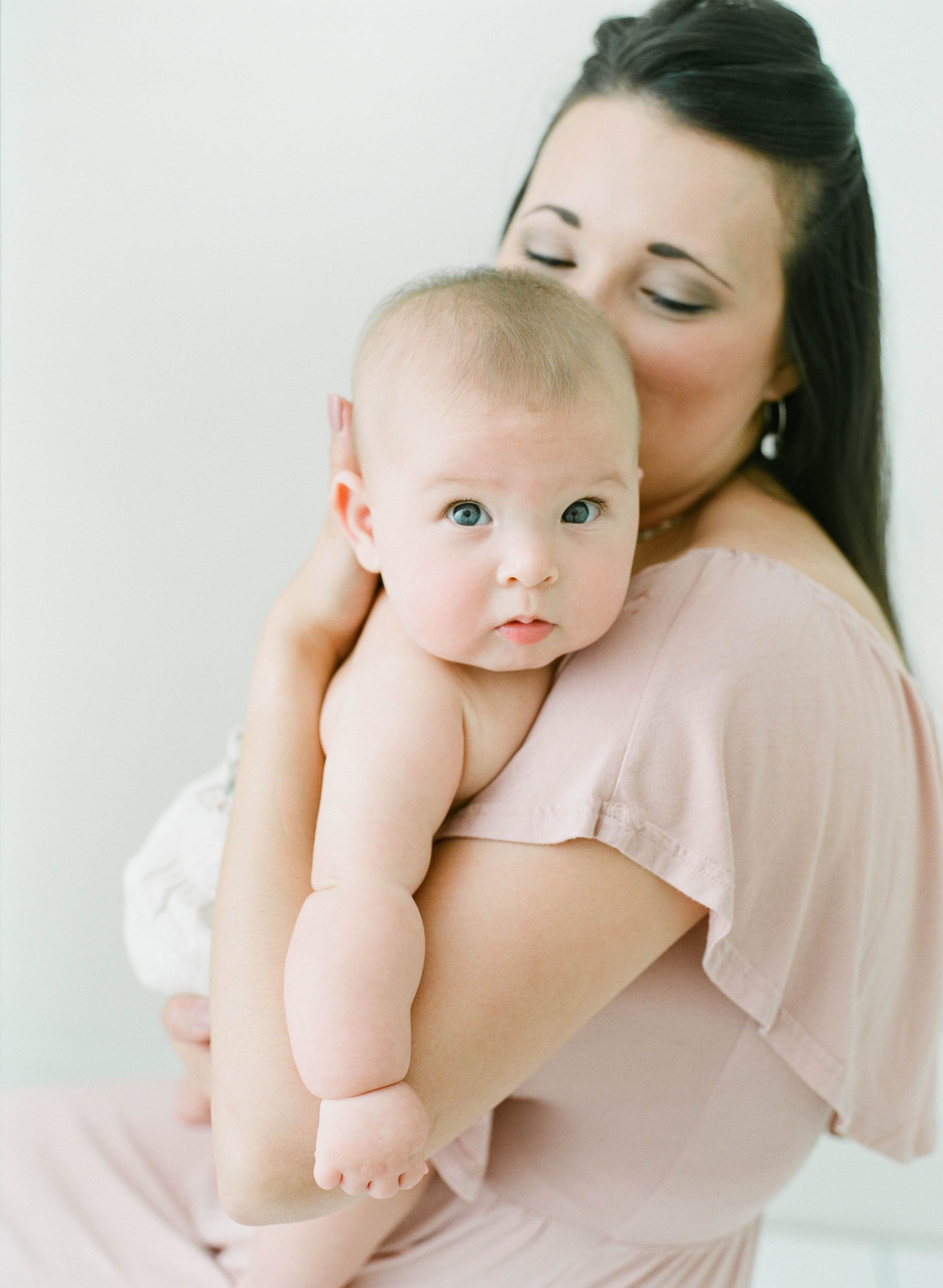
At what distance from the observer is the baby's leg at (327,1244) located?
111cm

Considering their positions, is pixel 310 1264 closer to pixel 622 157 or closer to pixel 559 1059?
pixel 559 1059

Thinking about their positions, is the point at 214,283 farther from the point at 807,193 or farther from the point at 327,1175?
the point at 327,1175

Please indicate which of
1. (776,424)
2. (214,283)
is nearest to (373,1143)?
(776,424)

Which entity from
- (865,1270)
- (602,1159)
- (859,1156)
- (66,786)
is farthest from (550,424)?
(865,1270)

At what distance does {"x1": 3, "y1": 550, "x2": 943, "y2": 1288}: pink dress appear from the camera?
93 cm

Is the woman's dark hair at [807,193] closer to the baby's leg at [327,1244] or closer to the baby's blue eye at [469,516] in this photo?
the baby's blue eye at [469,516]

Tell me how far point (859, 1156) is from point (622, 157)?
2180mm

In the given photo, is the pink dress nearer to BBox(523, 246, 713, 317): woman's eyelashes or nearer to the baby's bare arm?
the baby's bare arm

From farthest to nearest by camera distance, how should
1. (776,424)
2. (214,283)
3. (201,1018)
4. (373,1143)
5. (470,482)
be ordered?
(214,283)
(776,424)
(201,1018)
(470,482)
(373,1143)

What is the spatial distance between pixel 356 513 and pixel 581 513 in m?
0.24

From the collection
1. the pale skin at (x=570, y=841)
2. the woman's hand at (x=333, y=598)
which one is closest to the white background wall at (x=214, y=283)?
the pale skin at (x=570, y=841)

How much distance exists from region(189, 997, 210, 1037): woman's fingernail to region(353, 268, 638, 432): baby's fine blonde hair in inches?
30.0

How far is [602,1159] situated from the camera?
112 cm

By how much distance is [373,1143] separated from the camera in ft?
2.73
